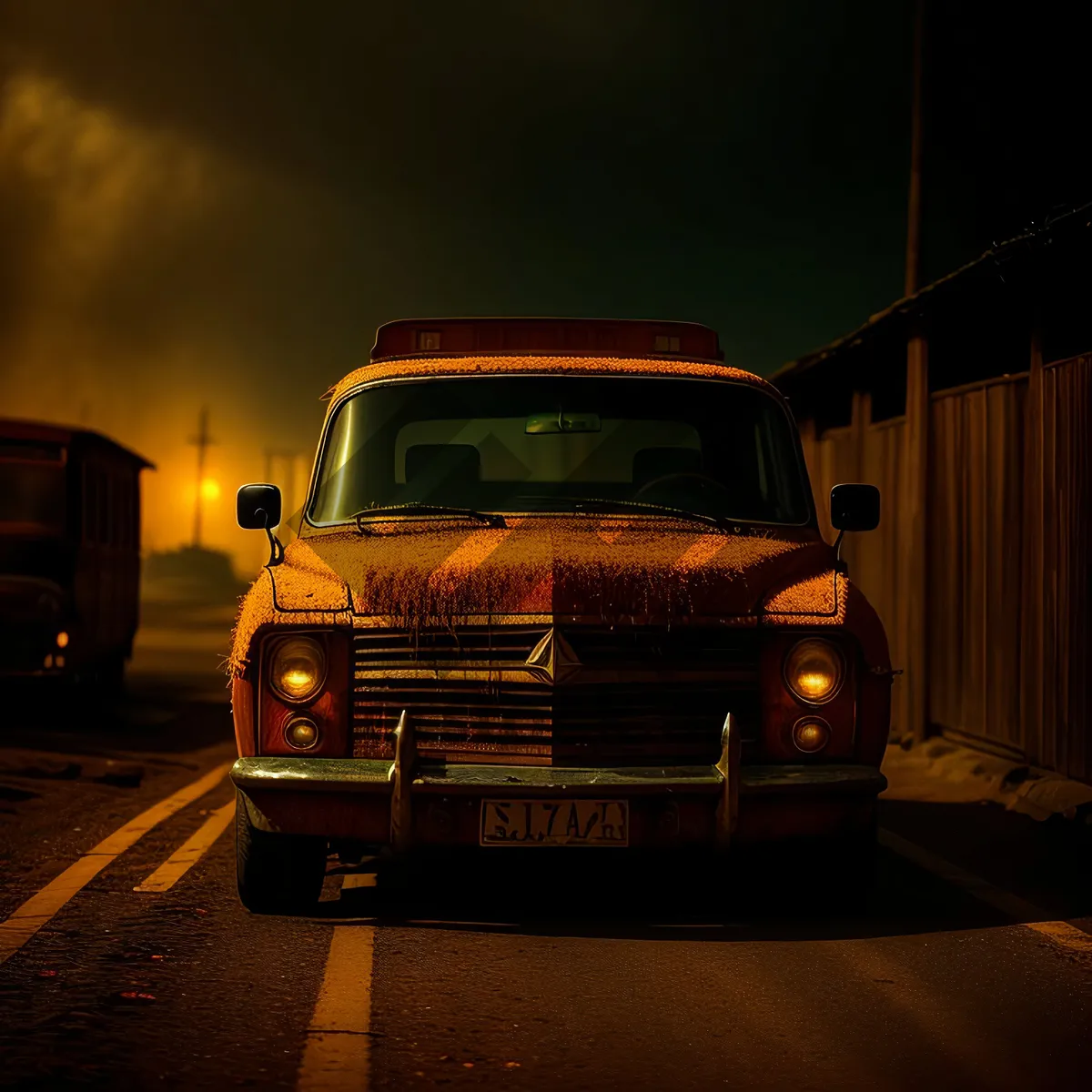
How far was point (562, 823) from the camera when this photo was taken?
5.80m

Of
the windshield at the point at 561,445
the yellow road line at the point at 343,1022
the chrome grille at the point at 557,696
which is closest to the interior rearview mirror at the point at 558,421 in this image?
the windshield at the point at 561,445

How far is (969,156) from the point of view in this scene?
30.0 metres

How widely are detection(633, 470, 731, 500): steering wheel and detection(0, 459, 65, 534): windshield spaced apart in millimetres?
10789

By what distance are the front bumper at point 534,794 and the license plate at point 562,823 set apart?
3cm

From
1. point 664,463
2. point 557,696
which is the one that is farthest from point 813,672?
point 664,463

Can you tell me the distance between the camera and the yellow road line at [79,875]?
6.19m

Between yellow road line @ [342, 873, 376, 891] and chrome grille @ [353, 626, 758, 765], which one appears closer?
chrome grille @ [353, 626, 758, 765]

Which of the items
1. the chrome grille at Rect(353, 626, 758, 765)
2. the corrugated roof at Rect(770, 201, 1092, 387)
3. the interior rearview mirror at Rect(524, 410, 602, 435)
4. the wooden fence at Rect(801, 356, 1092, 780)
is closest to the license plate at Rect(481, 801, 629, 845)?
the chrome grille at Rect(353, 626, 758, 765)

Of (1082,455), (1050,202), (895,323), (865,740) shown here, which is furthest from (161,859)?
(1050,202)

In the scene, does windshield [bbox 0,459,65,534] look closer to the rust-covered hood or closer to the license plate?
the rust-covered hood

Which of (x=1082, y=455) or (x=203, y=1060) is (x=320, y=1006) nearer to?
(x=203, y=1060)

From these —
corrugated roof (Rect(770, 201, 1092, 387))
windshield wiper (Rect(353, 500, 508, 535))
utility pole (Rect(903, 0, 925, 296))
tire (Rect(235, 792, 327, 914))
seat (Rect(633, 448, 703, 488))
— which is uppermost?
utility pole (Rect(903, 0, 925, 296))

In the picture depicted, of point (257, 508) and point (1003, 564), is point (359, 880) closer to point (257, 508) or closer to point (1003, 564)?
point (257, 508)

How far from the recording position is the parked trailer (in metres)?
16.2
